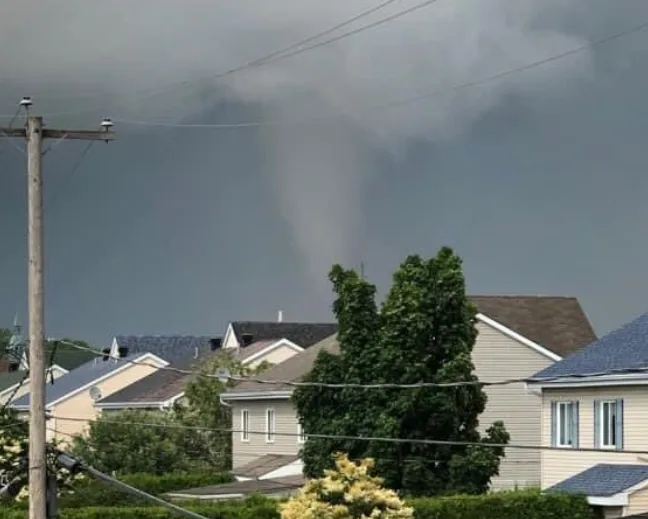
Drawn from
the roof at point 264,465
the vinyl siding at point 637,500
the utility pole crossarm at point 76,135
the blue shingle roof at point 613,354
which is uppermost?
the utility pole crossarm at point 76,135

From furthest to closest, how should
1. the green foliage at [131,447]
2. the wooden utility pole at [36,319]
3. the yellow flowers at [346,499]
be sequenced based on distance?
the green foliage at [131,447] < the yellow flowers at [346,499] < the wooden utility pole at [36,319]

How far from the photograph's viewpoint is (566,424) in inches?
1767

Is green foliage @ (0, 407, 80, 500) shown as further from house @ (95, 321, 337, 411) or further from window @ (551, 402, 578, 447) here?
house @ (95, 321, 337, 411)

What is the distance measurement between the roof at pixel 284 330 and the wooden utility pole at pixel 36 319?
6544 centimetres

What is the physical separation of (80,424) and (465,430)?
57048 mm

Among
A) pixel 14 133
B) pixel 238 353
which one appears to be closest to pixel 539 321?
pixel 238 353

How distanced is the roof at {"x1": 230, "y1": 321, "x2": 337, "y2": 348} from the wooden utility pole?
6544 cm

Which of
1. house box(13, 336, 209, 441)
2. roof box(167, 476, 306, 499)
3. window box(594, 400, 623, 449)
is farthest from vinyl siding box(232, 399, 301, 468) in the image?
house box(13, 336, 209, 441)

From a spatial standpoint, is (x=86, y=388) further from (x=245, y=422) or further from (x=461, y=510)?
(x=461, y=510)

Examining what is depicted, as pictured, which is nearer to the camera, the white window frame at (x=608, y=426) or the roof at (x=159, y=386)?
the white window frame at (x=608, y=426)

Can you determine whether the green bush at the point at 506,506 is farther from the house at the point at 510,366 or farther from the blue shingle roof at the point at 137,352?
the blue shingle roof at the point at 137,352

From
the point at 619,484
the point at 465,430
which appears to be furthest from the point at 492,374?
the point at 619,484

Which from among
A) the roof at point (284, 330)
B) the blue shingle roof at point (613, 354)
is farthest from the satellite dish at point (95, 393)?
the blue shingle roof at point (613, 354)

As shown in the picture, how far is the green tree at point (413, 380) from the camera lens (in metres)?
46.2
